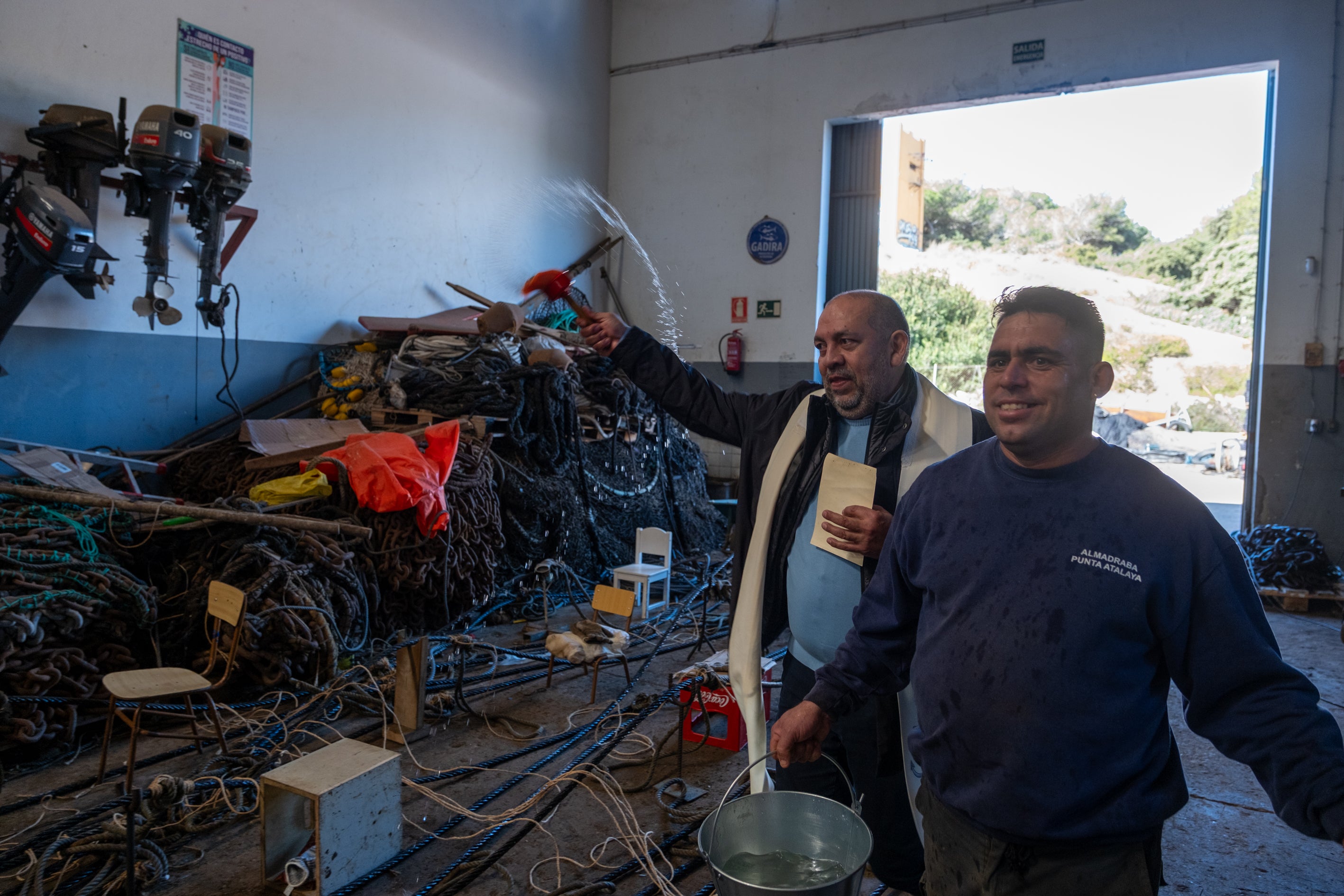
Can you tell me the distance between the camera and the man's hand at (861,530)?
6.94 feet

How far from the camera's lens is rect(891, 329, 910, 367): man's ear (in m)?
2.35

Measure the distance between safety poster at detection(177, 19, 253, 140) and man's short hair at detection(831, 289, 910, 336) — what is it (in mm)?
5089

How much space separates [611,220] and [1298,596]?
796cm

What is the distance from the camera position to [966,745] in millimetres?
1458

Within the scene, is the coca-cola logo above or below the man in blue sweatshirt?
below

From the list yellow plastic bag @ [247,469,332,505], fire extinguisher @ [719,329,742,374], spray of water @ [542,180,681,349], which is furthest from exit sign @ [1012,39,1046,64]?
yellow plastic bag @ [247,469,332,505]

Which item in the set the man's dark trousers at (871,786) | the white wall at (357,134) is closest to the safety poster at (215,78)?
the white wall at (357,134)

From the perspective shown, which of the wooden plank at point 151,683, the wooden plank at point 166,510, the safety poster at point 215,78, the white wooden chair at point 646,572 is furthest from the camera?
the safety poster at point 215,78

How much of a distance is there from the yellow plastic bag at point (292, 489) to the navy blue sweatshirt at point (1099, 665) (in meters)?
4.07

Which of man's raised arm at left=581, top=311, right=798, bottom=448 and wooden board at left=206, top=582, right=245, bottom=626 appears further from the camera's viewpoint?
wooden board at left=206, top=582, right=245, bottom=626

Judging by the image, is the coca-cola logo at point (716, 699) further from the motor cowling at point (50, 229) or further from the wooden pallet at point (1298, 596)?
the wooden pallet at point (1298, 596)

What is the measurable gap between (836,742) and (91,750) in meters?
3.17

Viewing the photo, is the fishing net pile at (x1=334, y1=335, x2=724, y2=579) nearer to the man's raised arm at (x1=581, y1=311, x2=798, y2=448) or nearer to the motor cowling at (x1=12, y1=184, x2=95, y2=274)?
the motor cowling at (x1=12, y1=184, x2=95, y2=274)

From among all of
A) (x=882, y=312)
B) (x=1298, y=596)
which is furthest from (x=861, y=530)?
(x=1298, y=596)
